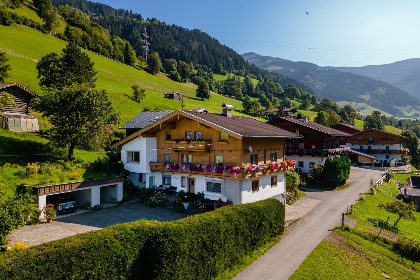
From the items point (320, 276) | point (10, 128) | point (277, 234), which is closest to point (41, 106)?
point (10, 128)

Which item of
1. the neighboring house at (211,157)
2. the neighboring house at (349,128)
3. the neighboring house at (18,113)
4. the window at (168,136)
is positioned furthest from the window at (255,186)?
the neighboring house at (349,128)

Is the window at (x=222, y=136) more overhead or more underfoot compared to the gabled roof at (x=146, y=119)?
more underfoot

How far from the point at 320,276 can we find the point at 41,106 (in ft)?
102

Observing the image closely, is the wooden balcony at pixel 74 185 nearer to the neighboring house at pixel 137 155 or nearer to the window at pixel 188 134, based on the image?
the neighboring house at pixel 137 155

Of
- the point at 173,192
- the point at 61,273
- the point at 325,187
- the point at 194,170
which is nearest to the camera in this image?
the point at 61,273

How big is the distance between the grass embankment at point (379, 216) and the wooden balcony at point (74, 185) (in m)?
24.3

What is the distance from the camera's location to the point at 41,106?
98.7 ft

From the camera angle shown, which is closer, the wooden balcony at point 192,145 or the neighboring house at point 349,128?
the wooden balcony at point 192,145

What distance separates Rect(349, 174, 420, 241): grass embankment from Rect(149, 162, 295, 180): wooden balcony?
29.0 ft

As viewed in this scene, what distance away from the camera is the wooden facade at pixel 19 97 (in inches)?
1411

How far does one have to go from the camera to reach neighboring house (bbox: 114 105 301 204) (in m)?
25.3

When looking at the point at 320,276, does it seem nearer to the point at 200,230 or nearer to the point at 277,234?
the point at 277,234

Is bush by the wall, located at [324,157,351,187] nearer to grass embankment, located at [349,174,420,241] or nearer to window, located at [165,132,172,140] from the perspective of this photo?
grass embankment, located at [349,174,420,241]

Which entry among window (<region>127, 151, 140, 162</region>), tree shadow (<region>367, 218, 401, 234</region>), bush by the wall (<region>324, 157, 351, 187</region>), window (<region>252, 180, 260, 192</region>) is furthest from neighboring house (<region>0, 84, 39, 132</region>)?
tree shadow (<region>367, 218, 401, 234</region>)
